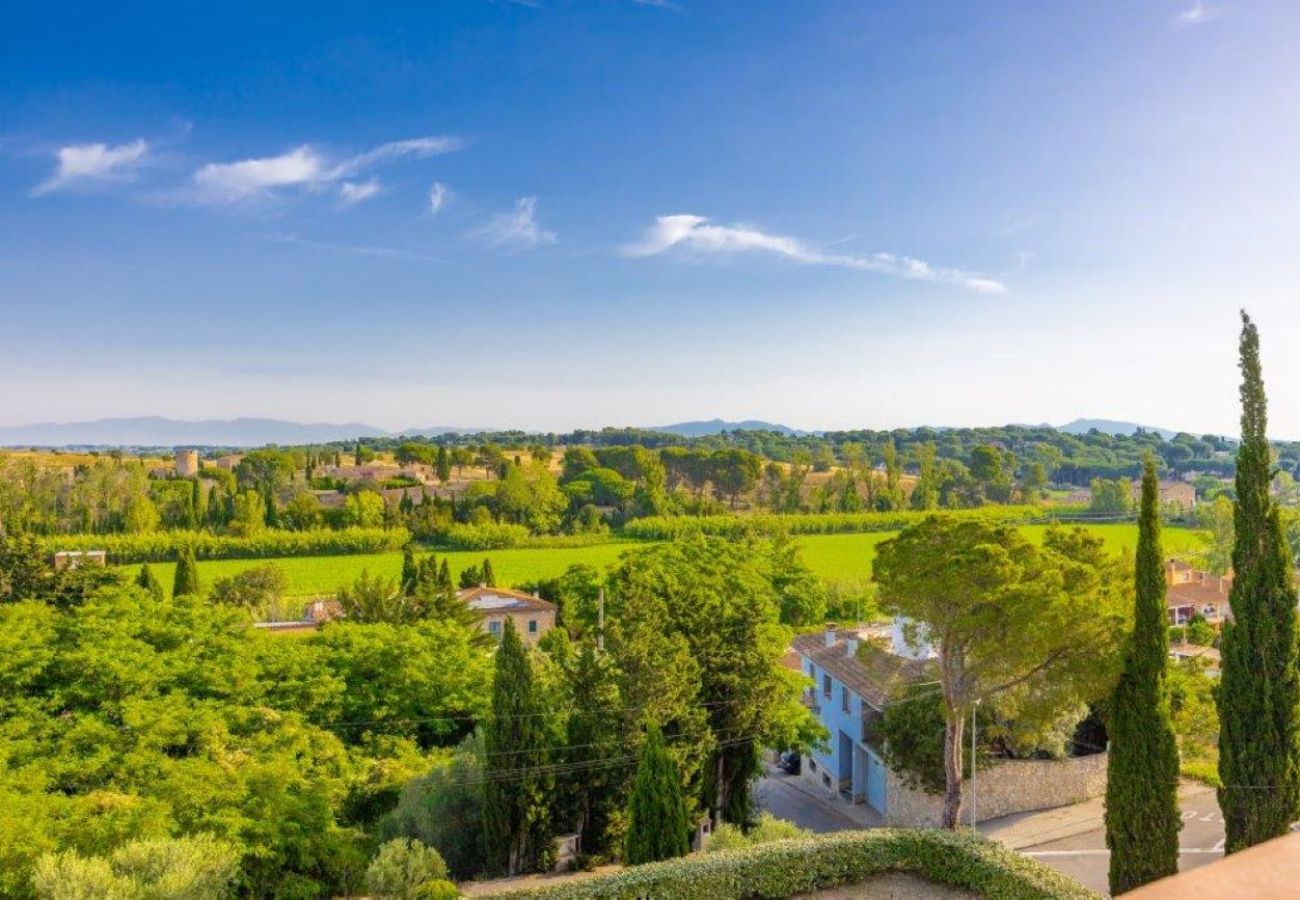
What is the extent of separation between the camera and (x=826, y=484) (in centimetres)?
8306

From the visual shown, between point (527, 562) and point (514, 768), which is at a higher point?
point (514, 768)

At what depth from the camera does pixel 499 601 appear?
124ft

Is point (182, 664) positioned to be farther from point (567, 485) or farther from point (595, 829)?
point (567, 485)

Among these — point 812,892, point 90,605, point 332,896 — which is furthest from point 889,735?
point 90,605

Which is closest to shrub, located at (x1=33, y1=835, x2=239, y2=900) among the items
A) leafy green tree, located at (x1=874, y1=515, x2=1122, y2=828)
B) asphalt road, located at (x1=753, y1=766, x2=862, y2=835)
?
leafy green tree, located at (x1=874, y1=515, x2=1122, y2=828)

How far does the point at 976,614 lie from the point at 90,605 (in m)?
19.6

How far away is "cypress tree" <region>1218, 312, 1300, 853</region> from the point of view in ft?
45.8

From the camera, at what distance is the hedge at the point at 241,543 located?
54.5m

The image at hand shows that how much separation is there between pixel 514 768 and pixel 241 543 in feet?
160

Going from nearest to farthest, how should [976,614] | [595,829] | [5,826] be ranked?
1. [5,826]
2. [976,614]
3. [595,829]

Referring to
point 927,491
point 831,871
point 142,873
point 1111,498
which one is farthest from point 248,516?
point 1111,498

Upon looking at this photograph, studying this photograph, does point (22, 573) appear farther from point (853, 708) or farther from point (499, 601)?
point (853, 708)

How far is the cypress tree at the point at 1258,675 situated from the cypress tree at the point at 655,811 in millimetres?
9137

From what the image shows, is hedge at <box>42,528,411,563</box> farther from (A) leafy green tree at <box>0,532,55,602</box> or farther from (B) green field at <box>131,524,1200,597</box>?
(A) leafy green tree at <box>0,532,55,602</box>
